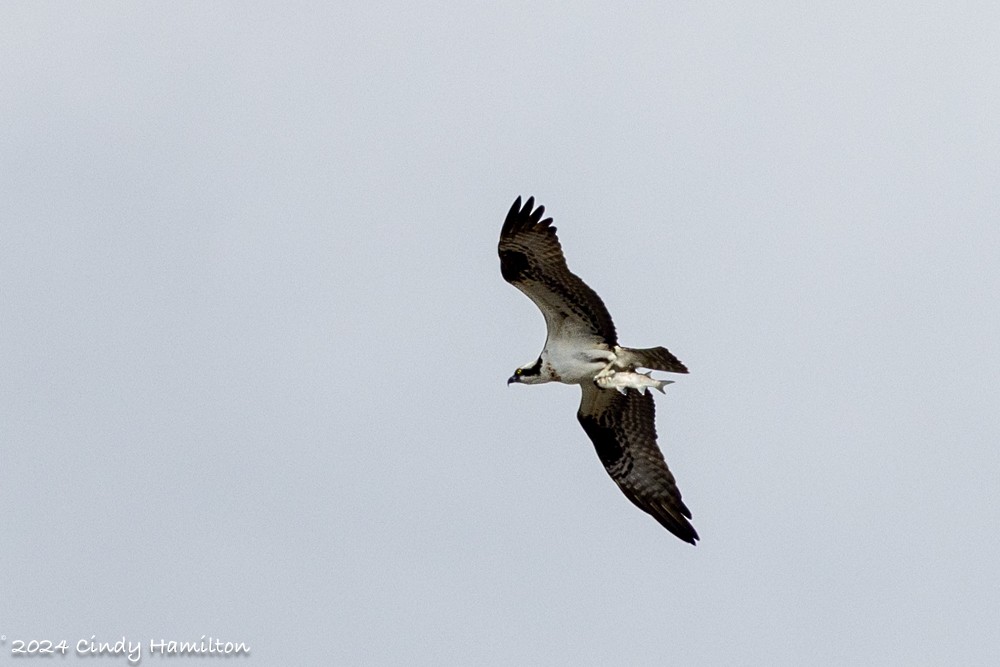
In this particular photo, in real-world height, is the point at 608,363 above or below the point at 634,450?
above

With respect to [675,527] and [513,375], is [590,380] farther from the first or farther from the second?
[675,527]

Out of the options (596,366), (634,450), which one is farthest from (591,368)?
(634,450)

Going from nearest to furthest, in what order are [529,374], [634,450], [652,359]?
[652,359] < [529,374] < [634,450]

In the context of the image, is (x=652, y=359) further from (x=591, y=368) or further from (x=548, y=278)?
(x=548, y=278)

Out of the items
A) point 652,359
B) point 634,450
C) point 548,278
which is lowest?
point 634,450

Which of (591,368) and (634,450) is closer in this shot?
(591,368)

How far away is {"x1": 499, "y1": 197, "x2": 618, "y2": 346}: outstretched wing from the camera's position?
14492mm

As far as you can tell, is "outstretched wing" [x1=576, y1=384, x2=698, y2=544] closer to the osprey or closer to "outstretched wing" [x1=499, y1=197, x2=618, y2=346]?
the osprey

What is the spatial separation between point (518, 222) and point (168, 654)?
19.4 ft

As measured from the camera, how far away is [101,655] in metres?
14.1

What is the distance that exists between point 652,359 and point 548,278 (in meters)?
1.40

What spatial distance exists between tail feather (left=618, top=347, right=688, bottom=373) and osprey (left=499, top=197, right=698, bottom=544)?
0.01 meters

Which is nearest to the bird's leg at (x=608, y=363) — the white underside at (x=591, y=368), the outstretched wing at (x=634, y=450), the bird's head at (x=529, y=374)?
the white underside at (x=591, y=368)

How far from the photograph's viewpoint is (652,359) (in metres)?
14.7
